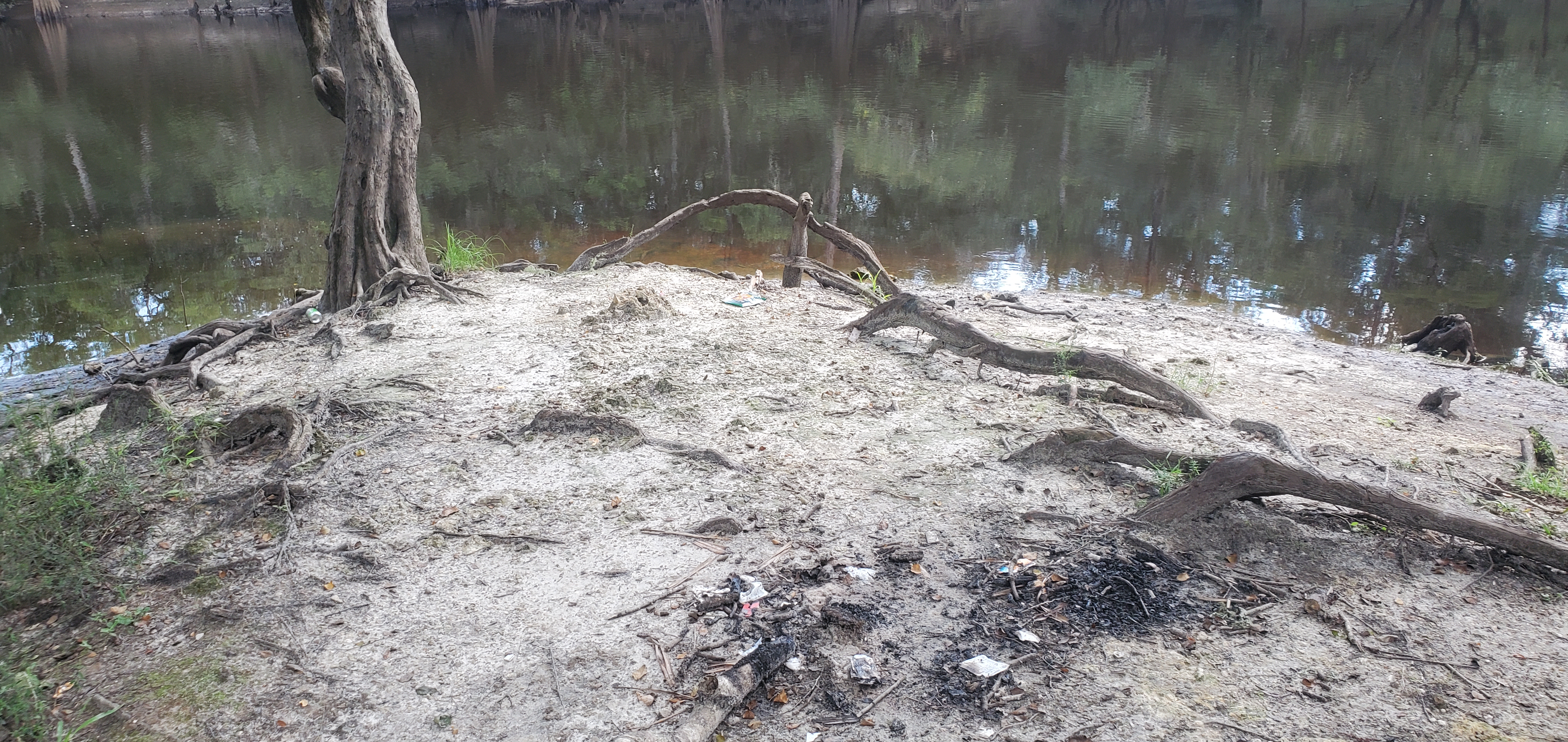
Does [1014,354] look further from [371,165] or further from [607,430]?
[371,165]

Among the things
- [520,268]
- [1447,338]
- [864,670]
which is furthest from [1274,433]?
[520,268]

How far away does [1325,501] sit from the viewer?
319 centimetres

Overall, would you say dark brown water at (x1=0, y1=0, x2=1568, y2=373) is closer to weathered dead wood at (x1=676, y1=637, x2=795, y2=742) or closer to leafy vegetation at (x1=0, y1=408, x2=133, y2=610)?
leafy vegetation at (x1=0, y1=408, x2=133, y2=610)

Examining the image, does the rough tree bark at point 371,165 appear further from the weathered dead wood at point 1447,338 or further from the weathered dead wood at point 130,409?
the weathered dead wood at point 1447,338

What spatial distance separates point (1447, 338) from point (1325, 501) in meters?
5.29

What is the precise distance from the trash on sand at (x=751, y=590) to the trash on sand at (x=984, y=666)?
2.51 ft

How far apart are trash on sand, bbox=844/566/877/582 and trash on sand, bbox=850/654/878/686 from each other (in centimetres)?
42

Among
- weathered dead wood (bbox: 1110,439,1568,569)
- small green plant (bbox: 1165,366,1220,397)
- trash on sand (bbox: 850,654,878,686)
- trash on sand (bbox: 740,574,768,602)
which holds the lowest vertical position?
small green plant (bbox: 1165,366,1220,397)

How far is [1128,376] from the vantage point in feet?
15.8

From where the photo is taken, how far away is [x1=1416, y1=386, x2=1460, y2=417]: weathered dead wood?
16.2ft

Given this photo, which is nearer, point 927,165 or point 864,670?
point 864,670

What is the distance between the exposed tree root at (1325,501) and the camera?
118 inches

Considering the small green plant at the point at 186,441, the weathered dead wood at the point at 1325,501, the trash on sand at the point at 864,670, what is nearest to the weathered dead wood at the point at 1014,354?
the weathered dead wood at the point at 1325,501

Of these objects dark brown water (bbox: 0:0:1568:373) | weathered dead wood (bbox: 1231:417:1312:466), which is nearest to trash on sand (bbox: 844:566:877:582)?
weathered dead wood (bbox: 1231:417:1312:466)
